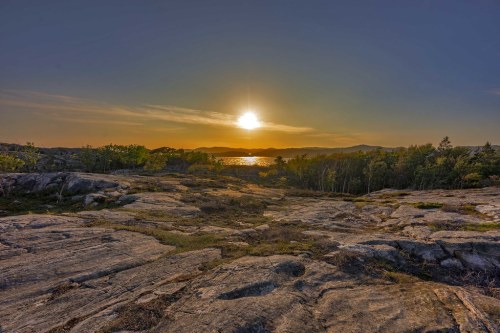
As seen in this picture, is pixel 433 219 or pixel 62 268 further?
pixel 433 219

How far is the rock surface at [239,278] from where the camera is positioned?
10.9 metres

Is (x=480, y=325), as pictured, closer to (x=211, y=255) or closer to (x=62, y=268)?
(x=211, y=255)

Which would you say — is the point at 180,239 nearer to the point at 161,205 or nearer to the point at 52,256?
→ the point at 52,256

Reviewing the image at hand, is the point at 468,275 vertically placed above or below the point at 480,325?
below

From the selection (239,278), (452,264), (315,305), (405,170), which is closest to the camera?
(315,305)

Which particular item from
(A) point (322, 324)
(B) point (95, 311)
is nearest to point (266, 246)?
(A) point (322, 324)

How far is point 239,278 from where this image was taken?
14234 mm

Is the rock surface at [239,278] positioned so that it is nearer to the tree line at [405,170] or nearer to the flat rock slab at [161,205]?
the flat rock slab at [161,205]

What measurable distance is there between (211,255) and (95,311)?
7528 millimetres

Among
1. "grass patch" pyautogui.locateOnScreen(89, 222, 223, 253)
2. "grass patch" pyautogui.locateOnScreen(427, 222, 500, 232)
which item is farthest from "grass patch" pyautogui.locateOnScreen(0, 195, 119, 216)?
"grass patch" pyautogui.locateOnScreen(427, 222, 500, 232)

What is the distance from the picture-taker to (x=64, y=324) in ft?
35.4

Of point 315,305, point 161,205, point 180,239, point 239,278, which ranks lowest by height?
point 161,205

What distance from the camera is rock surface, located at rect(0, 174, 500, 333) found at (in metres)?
10.9

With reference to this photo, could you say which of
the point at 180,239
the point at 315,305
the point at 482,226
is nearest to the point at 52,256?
the point at 180,239
